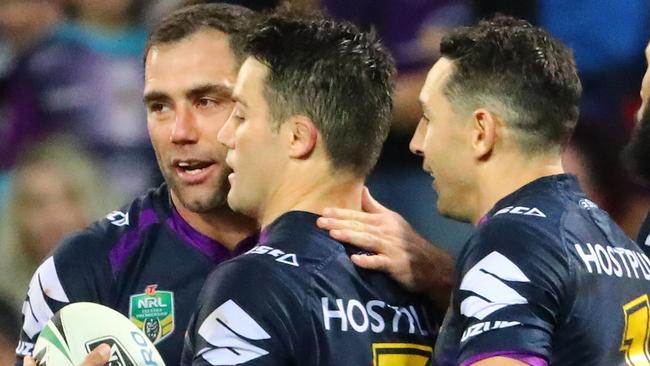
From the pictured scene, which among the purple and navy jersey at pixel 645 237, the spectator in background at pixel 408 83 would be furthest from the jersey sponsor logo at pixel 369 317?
the spectator in background at pixel 408 83

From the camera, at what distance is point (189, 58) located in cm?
306

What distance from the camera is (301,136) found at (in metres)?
2.53

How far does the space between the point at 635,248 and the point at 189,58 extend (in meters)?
1.24

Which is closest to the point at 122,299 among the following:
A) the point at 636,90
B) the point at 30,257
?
the point at 30,257

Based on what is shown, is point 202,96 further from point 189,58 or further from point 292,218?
point 292,218

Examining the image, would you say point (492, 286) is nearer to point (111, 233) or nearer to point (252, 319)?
point (252, 319)

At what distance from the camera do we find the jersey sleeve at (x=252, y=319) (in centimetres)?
226

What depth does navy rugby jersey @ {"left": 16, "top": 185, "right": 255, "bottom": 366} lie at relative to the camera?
293 cm

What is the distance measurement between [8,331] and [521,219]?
3.16 metres

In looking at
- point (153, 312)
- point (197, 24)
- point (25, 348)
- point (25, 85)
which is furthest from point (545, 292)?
point (25, 85)

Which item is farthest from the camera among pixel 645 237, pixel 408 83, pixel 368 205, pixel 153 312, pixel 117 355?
pixel 408 83

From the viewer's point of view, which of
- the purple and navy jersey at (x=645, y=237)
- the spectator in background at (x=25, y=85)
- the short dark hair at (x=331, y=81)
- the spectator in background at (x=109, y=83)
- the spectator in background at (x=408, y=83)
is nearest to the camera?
the short dark hair at (x=331, y=81)

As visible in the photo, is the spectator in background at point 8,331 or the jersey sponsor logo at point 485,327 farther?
the spectator in background at point 8,331

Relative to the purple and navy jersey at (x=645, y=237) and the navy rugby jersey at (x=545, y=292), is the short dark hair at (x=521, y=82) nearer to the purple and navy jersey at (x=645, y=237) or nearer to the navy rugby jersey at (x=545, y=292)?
the navy rugby jersey at (x=545, y=292)
